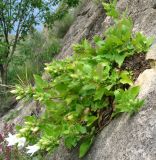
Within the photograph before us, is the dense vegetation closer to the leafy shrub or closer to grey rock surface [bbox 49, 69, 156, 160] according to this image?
the leafy shrub

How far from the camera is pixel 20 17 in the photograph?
464 inches

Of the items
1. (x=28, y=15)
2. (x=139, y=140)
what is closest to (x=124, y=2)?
(x=139, y=140)

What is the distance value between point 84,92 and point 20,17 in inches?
316

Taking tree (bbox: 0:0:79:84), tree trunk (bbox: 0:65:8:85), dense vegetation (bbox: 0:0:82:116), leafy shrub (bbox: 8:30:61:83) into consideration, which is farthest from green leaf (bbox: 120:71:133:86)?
tree trunk (bbox: 0:65:8:85)

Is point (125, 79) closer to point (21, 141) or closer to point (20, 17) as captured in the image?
point (21, 141)

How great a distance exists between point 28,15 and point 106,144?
8486 mm

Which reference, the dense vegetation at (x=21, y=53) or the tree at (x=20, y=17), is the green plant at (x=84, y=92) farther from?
the tree at (x=20, y=17)

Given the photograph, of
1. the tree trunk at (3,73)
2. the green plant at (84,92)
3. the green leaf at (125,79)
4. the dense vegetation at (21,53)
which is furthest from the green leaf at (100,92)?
the tree trunk at (3,73)

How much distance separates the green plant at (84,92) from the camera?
3883mm

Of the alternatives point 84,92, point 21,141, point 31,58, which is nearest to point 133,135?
point 84,92

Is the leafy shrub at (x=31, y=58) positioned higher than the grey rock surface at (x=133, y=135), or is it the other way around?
the grey rock surface at (x=133, y=135)

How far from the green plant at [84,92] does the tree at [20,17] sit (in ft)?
22.7

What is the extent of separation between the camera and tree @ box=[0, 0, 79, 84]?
37.5 feet

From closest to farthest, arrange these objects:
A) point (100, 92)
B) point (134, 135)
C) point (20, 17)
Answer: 1. point (134, 135)
2. point (100, 92)
3. point (20, 17)
